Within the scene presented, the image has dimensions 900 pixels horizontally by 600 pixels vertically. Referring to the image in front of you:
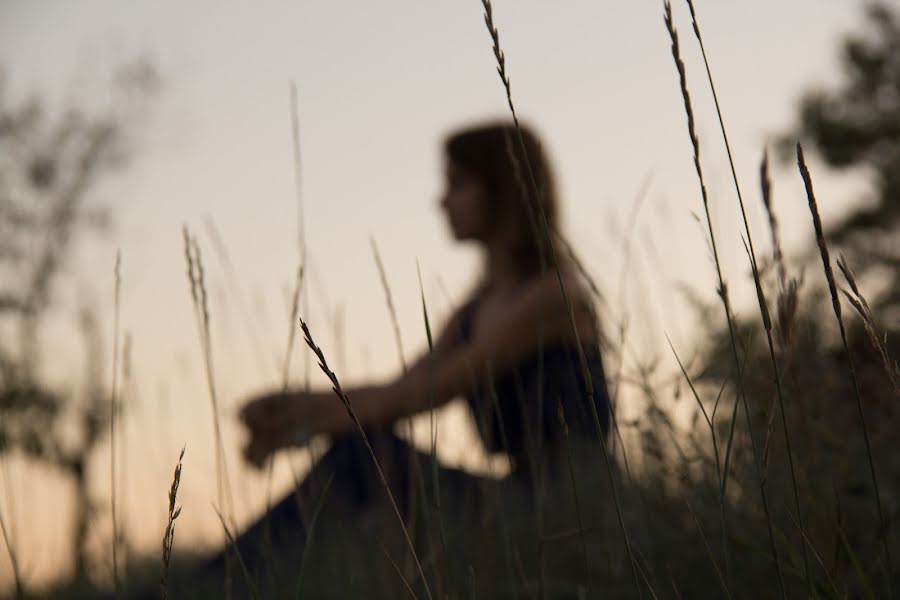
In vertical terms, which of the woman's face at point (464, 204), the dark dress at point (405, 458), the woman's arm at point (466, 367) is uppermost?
the woman's face at point (464, 204)

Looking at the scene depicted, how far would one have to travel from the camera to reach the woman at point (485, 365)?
2154 millimetres

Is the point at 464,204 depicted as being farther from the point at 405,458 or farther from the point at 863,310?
the point at 863,310

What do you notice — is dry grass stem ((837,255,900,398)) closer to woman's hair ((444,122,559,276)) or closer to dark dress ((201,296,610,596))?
dark dress ((201,296,610,596))

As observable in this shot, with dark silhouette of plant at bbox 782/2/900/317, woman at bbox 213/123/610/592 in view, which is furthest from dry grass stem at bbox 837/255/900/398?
dark silhouette of plant at bbox 782/2/900/317

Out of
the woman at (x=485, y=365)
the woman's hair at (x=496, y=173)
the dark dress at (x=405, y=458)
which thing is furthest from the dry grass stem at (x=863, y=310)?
the woman's hair at (x=496, y=173)

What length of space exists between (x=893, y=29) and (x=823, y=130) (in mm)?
1456

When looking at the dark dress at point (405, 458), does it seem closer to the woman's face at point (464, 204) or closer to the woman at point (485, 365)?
the woman at point (485, 365)

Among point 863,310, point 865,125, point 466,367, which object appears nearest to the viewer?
point 863,310

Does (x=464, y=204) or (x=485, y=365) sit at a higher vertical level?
(x=464, y=204)

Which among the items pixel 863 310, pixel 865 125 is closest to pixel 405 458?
pixel 863 310

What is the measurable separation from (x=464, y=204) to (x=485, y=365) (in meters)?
0.74

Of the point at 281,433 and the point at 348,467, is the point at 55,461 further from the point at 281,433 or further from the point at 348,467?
the point at 281,433

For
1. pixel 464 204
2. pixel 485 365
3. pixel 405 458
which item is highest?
pixel 464 204

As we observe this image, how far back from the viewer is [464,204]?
2945 mm
